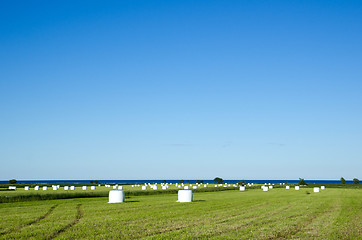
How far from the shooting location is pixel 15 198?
36.6 metres

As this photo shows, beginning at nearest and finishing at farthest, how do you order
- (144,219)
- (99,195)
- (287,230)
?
(287,230)
(144,219)
(99,195)

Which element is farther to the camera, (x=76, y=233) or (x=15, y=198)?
(x=15, y=198)

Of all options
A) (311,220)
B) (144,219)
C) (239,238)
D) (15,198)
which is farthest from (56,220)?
(15,198)

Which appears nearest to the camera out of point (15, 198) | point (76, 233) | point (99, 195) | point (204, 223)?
point (76, 233)

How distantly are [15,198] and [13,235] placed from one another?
24633mm

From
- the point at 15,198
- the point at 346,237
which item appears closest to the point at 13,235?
the point at 346,237

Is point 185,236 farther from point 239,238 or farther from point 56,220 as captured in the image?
point 56,220

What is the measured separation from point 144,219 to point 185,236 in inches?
229

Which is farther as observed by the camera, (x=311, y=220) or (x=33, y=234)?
(x=311, y=220)

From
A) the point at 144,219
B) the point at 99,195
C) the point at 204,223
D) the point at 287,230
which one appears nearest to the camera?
the point at 287,230

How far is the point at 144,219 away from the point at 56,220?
4.54 metres

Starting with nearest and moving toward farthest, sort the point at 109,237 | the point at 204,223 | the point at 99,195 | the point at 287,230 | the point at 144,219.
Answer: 1. the point at 109,237
2. the point at 287,230
3. the point at 204,223
4. the point at 144,219
5. the point at 99,195

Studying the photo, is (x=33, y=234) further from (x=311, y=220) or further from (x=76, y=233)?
(x=311, y=220)

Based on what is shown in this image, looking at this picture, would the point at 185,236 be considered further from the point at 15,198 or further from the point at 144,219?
the point at 15,198
